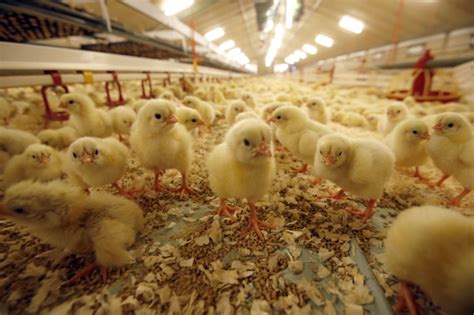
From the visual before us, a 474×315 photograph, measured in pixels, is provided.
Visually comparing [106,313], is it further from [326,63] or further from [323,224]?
[326,63]

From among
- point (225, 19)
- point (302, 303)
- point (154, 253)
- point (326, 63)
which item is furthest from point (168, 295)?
point (326, 63)

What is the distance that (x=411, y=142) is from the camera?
176 centimetres

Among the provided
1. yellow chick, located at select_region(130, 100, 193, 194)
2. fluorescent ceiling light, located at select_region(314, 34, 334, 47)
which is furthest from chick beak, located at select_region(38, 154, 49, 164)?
fluorescent ceiling light, located at select_region(314, 34, 334, 47)

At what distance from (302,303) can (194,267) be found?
0.52 metres

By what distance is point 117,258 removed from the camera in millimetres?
1031

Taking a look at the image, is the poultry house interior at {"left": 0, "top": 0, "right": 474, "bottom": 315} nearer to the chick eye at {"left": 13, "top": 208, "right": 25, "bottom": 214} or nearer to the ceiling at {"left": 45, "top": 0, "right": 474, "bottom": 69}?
the chick eye at {"left": 13, "top": 208, "right": 25, "bottom": 214}

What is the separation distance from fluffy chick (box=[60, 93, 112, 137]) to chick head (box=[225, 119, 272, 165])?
1.74 m

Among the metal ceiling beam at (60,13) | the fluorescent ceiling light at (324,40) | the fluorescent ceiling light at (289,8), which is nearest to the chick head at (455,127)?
the metal ceiling beam at (60,13)

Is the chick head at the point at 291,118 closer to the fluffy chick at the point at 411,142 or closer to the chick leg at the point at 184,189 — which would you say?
the fluffy chick at the point at 411,142

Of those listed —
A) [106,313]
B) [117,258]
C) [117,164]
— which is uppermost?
[117,164]

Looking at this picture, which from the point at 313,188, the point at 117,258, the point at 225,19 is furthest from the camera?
the point at 225,19

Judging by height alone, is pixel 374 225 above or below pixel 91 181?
below

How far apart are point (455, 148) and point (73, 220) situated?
2374mm

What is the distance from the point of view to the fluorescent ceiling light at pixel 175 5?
4809 mm
